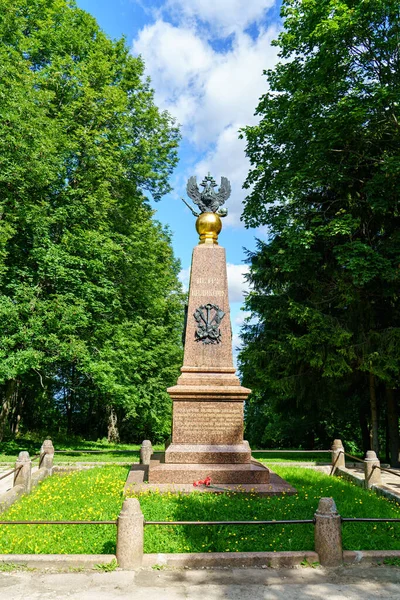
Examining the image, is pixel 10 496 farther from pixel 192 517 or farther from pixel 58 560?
pixel 192 517

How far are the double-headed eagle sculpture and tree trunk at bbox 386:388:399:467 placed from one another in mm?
9702

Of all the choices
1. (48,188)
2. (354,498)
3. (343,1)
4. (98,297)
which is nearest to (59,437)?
(98,297)

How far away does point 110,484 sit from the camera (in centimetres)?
978

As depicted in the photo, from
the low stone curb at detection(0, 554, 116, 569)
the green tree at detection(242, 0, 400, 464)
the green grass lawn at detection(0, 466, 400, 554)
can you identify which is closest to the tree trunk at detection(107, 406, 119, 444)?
the green tree at detection(242, 0, 400, 464)

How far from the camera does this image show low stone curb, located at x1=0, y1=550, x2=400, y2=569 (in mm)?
5391

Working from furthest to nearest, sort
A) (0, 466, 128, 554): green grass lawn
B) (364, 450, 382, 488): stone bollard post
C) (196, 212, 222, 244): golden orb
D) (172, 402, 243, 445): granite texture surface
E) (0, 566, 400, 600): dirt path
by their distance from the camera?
(196, 212, 222, 244): golden orb → (364, 450, 382, 488): stone bollard post → (172, 402, 243, 445): granite texture surface → (0, 466, 128, 554): green grass lawn → (0, 566, 400, 600): dirt path

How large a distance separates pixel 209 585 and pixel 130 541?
3.43 feet

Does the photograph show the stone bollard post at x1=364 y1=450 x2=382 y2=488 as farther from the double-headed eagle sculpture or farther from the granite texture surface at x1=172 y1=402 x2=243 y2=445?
the double-headed eagle sculpture

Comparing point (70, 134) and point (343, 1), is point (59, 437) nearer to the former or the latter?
point (70, 134)

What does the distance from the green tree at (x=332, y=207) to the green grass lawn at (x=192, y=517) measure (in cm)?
672

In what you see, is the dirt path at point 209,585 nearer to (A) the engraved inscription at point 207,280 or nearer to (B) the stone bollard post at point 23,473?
(B) the stone bollard post at point 23,473

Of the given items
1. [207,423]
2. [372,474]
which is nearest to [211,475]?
[207,423]

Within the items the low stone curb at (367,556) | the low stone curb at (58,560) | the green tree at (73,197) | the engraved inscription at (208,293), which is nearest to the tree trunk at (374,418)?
the engraved inscription at (208,293)

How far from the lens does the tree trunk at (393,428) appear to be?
1574cm
